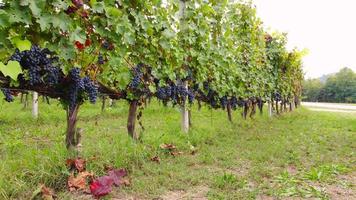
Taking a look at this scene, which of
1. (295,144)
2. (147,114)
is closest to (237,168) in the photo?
(295,144)

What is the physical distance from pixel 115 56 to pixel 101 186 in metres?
1.56

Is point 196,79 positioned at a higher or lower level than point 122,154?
higher

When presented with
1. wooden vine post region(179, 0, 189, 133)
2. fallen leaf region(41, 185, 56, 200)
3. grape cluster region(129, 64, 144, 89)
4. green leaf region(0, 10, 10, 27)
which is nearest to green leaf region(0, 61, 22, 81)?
green leaf region(0, 10, 10, 27)

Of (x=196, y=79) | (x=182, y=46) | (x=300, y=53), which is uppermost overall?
(x=300, y=53)

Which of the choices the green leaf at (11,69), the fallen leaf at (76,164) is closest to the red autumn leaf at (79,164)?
the fallen leaf at (76,164)

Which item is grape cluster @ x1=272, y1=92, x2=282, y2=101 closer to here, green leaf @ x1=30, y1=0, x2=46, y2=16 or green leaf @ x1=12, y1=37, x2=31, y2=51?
green leaf @ x1=30, y1=0, x2=46, y2=16

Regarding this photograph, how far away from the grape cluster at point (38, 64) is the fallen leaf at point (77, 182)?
1057 mm

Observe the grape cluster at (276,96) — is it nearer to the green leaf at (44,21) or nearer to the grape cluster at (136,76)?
the grape cluster at (136,76)

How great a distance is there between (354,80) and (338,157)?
68084 millimetres

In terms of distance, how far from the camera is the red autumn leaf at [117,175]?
4.12 meters

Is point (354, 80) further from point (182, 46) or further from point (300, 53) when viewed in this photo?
point (182, 46)

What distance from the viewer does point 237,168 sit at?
17.9 feet

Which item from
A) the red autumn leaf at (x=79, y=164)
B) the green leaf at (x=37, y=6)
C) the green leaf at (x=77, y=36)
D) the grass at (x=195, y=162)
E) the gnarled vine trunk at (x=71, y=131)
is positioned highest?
the green leaf at (x=37, y=6)

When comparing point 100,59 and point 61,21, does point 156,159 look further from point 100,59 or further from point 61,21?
point 61,21
